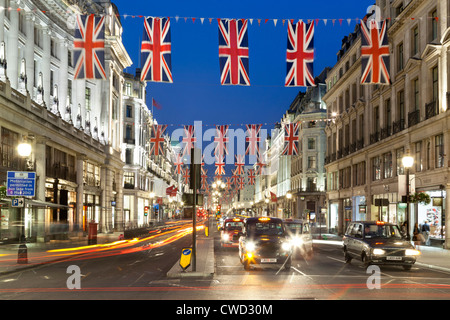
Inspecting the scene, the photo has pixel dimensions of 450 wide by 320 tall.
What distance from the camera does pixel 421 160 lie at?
124 feet

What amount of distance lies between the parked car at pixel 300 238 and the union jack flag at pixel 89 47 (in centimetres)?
1186

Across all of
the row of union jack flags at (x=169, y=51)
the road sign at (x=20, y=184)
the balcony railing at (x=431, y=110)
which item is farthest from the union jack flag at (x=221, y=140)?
the road sign at (x=20, y=184)

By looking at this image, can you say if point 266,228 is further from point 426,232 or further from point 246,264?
point 426,232

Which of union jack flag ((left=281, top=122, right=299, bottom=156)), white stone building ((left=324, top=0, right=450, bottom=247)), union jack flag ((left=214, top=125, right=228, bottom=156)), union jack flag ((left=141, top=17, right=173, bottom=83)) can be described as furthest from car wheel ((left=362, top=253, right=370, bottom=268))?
union jack flag ((left=281, top=122, right=299, bottom=156))

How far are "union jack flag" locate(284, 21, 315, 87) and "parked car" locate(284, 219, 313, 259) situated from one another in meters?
7.35

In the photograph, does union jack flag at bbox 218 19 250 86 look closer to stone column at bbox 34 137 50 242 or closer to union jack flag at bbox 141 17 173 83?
union jack flag at bbox 141 17 173 83

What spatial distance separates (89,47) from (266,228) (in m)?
11.1

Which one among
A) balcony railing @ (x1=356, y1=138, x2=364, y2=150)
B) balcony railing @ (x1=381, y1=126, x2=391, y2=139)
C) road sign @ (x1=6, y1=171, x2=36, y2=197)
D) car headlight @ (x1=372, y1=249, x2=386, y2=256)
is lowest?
car headlight @ (x1=372, y1=249, x2=386, y2=256)

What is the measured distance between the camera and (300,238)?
27.8m

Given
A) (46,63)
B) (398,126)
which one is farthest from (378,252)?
(46,63)

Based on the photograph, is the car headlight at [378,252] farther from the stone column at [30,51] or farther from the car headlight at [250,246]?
the stone column at [30,51]

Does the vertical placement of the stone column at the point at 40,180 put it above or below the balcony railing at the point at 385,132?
below

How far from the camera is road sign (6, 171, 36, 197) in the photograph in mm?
24688

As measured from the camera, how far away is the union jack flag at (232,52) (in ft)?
78.6
